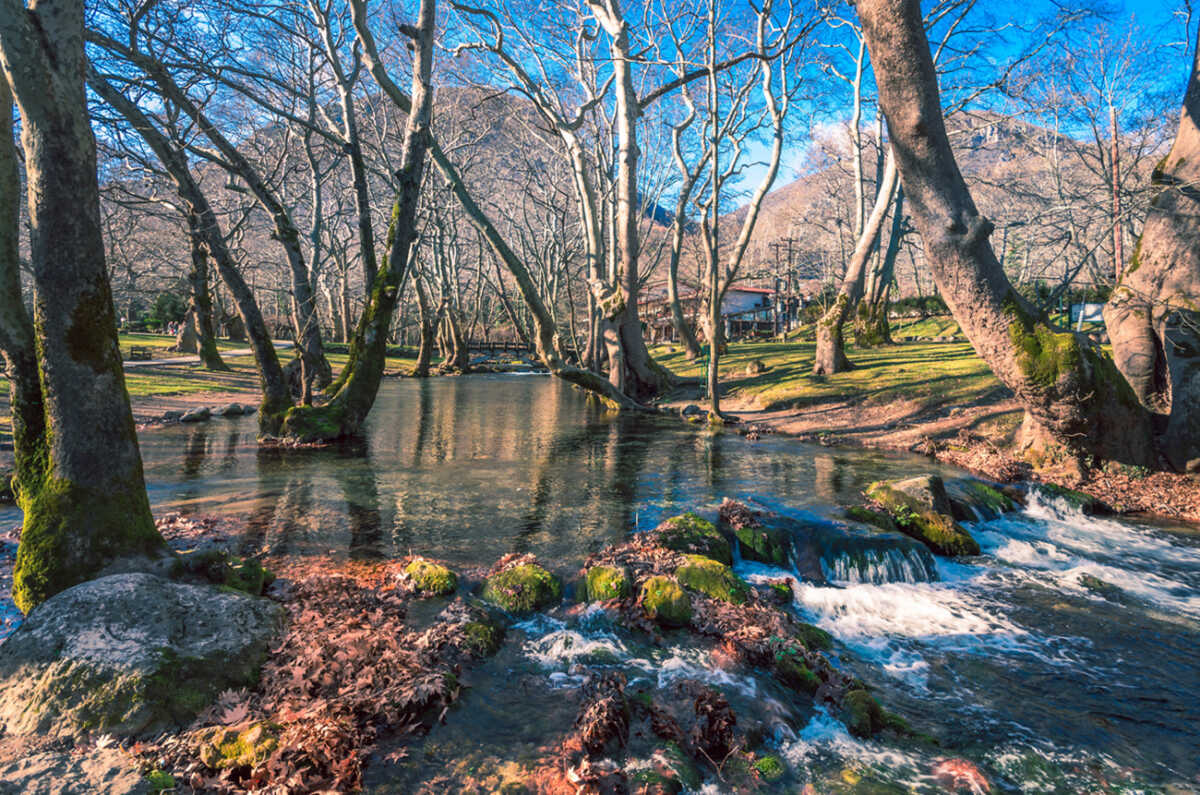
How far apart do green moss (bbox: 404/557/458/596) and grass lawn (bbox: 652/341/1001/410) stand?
12.7 m

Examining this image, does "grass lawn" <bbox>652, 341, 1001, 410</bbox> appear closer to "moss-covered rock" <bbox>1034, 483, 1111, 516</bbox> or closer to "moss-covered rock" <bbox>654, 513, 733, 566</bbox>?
"moss-covered rock" <bbox>1034, 483, 1111, 516</bbox>

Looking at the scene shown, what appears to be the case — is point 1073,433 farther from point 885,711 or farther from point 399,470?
point 399,470

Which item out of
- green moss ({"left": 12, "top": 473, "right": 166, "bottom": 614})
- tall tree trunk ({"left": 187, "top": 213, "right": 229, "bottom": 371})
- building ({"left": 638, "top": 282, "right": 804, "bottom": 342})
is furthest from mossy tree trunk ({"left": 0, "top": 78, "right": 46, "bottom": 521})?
building ({"left": 638, "top": 282, "right": 804, "bottom": 342})

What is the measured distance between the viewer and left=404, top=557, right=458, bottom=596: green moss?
5730 millimetres

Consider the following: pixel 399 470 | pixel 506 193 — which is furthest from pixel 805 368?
pixel 506 193

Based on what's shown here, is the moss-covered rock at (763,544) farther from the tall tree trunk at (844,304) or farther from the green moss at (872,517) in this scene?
the tall tree trunk at (844,304)

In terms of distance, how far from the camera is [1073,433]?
9.48 metres

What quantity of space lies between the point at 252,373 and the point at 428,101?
19285mm

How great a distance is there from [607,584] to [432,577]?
1672 mm

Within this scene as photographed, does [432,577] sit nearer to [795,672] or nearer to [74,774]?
[74,774]

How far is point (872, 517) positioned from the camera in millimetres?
7863

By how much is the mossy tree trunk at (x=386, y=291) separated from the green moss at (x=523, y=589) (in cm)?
718

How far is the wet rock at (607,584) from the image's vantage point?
566cm

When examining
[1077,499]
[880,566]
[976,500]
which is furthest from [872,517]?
[1077,499]
